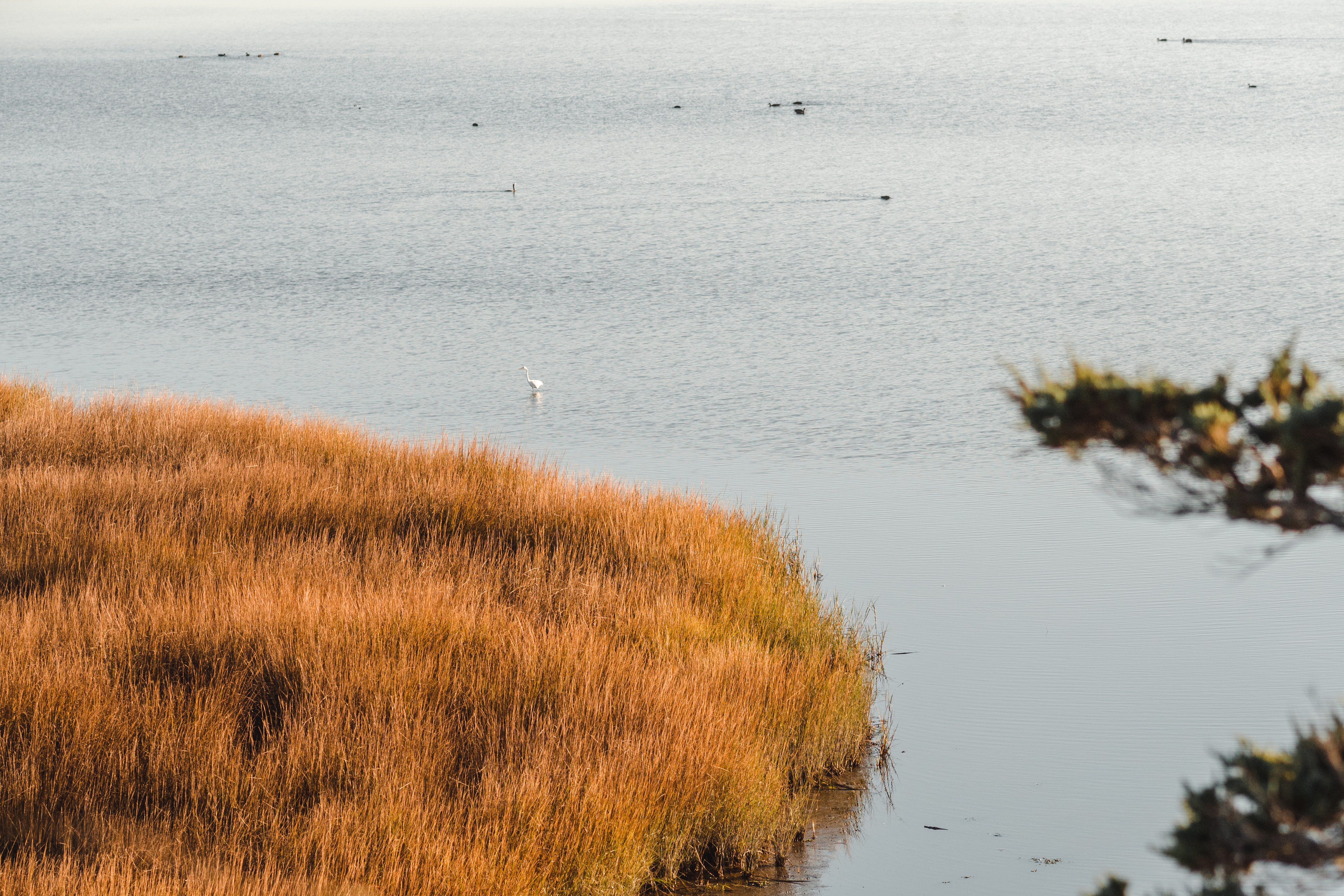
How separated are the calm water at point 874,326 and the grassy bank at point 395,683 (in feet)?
2.94

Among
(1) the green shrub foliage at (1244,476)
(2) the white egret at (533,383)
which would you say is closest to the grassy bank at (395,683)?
(1) the green shrub foliage at (1244,476)

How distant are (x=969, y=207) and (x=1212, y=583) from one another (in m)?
26.7

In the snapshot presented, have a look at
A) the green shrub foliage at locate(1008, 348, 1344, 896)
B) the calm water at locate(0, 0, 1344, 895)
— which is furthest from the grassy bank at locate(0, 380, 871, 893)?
the green shrub foliage at locate(1008, 348, 1344, 896)

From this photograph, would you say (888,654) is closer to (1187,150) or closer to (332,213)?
(332,213)

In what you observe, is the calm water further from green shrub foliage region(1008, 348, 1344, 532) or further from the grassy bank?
the grassy bank

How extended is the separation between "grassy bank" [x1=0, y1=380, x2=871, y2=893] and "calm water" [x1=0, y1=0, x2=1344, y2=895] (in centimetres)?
89

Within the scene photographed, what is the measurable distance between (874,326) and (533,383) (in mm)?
6843

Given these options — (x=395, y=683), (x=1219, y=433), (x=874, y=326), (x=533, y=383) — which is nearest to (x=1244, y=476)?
(x=1219, y=433)

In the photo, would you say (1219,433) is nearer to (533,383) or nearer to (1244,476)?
(1244,476)

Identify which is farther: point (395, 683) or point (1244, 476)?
point (395, 683)

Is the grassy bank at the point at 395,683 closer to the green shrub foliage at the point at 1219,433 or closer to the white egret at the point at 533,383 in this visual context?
the green shrub foliage at the point at 1219,433

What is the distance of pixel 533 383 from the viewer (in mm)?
18125

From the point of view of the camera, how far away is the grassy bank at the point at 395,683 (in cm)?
550

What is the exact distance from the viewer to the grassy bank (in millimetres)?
5496
